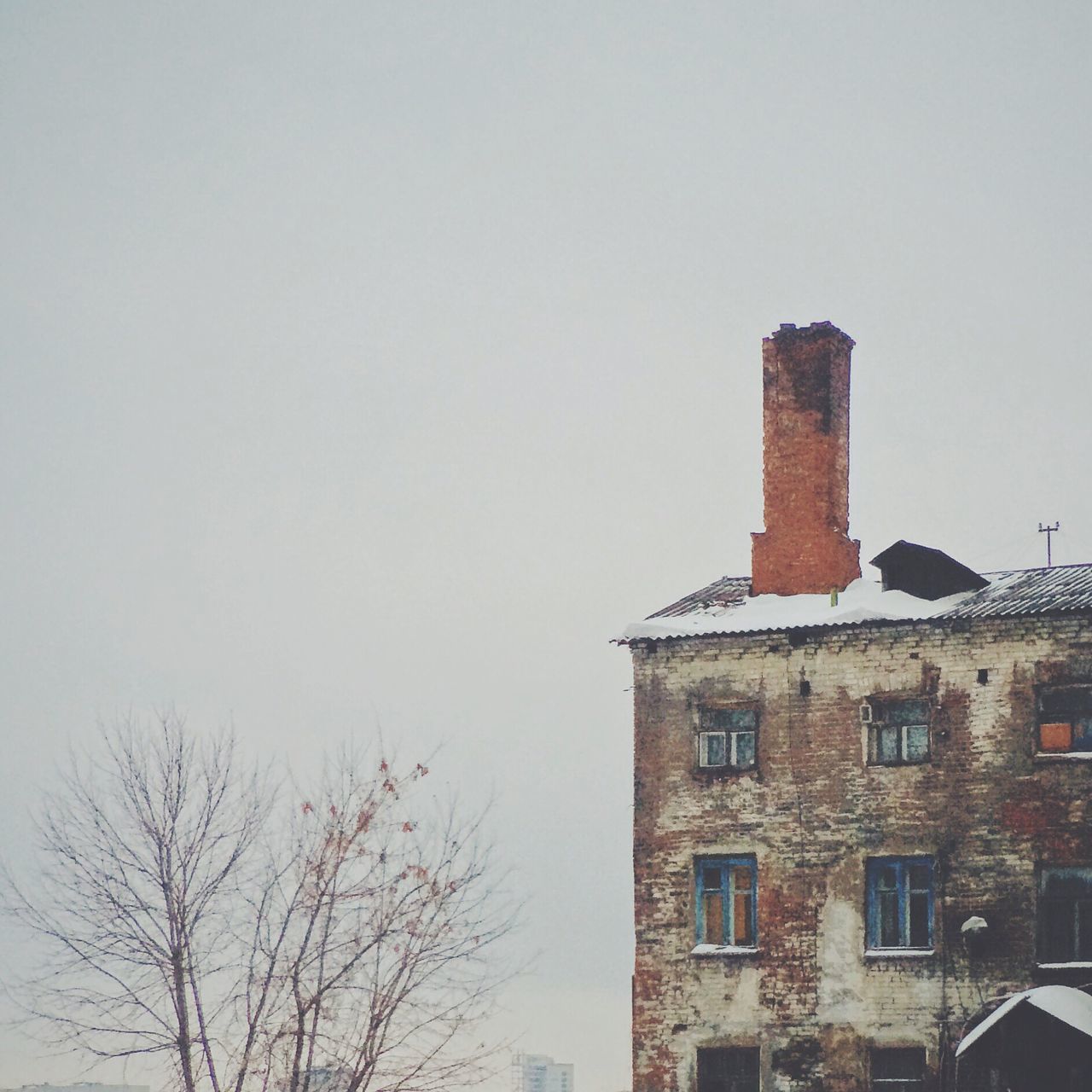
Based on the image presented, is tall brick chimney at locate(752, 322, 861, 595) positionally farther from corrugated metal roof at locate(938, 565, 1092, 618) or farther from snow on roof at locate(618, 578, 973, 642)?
corrugated metal roof at locate(938, 565, 1092, 618)

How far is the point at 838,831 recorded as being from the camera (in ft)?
103

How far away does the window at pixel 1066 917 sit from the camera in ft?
97.5

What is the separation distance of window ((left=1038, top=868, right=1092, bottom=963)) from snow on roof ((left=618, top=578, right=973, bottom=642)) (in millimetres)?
4632

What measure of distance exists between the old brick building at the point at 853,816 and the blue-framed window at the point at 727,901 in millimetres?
34

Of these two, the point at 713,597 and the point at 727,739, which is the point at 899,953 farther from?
the point at 713,597

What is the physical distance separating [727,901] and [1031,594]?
6980mm

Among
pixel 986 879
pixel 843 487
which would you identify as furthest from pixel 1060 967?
pixel 843 487

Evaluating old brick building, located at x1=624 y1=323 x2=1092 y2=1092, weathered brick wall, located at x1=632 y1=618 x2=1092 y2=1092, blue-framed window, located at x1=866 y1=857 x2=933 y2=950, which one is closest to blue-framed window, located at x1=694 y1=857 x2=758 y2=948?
old brick building, located at x1=624 y1=323 x2=1092 y2=1092

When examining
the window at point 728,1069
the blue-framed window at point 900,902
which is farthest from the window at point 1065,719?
the window at point 728,1069

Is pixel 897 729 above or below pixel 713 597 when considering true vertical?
below

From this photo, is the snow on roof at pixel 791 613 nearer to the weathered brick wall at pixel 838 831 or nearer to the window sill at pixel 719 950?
the weathered brick wall at pixel 838 831

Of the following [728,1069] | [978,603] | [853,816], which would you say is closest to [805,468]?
[978,603]

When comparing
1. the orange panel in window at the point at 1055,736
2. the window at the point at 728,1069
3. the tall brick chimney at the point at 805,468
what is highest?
the tall brick chimney at the point at 805,468

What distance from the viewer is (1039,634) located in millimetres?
30719
